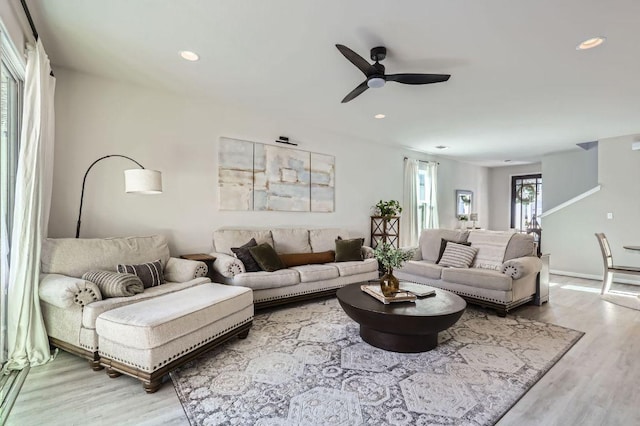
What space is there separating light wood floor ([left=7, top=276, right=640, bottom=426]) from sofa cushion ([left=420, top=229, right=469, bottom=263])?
2047 millimetres

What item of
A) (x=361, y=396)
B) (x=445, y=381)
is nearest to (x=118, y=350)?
(x=361, y=396)

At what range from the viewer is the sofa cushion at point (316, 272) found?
404 centimetres

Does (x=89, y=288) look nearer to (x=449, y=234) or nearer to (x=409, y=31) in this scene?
(x=409, y=31)

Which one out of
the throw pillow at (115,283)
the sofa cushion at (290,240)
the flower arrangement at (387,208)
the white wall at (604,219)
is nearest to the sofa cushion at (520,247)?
the flower arrangement at (387,208)

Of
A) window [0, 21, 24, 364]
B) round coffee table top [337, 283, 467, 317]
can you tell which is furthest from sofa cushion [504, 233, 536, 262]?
window [0, 21, 24, 364]

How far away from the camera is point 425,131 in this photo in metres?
5.59

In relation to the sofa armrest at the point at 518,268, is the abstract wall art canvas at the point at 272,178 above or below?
above

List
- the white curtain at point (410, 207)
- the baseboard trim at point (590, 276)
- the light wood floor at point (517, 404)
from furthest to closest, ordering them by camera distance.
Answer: the white curtain at point (410, 207) → the baseboard trim at point (590, 276) → the light wood floor at point (517, 404)

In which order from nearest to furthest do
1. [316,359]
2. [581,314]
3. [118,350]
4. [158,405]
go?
1. [158,405]
2. [118,350]
3. [316,359]
4. [581,314]

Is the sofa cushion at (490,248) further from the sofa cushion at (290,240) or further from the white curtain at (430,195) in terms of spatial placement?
the white curtain at (430,195)

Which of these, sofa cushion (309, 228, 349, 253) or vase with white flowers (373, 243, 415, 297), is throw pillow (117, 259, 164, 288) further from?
sofa cushion (309, 228, 349, 253)

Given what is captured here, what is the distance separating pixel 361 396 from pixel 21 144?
3.19m

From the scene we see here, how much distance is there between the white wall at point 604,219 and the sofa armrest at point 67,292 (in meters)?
7.84

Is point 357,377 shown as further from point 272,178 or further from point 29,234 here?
point 272,178
